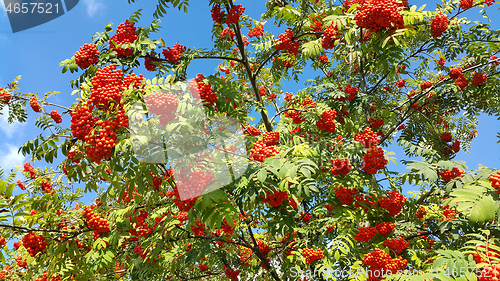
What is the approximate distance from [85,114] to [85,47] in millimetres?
1653

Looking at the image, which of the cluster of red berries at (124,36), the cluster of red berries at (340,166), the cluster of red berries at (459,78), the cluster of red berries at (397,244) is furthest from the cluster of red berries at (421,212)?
the cluster of red berries at (124,36)

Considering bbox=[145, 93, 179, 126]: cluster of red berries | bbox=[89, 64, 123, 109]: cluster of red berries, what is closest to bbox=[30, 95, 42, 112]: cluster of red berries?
bbox=[89, 64, 123, 109]: cluster of red berries

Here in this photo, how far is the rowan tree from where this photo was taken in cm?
274

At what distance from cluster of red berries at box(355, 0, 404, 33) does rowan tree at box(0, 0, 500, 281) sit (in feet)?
0.07

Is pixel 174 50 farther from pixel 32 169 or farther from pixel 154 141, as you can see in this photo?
pixel 32 169

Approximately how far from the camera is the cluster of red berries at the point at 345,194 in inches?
158

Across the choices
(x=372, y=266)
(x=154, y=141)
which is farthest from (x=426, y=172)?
(x=154, y=141)

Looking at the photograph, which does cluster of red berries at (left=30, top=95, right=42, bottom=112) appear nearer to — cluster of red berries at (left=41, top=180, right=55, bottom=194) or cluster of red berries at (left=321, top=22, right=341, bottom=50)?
cluster of red berries at (left=41, top=180, right=55, bottom=194)

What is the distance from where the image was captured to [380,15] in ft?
11.4

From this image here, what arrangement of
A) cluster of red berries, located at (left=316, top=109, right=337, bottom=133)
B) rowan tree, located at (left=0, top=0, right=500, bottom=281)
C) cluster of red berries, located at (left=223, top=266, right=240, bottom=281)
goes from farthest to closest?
cluster of red berries, located at (left=223, top=266, right=240, bottom=281) → cluster of red berries, located at (left=316, top=109, right=337, bottom=133) → rowan tree, located at (left=0, top=0, right=500, bottom=281)

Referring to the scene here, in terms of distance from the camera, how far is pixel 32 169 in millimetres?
7895

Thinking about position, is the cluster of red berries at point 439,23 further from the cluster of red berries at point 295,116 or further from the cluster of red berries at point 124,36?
the cluster of red berries at point 124,36

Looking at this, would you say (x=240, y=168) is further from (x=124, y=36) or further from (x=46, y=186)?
(x=46, y=186)

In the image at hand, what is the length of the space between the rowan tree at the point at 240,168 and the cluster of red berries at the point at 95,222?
0.06 feet
